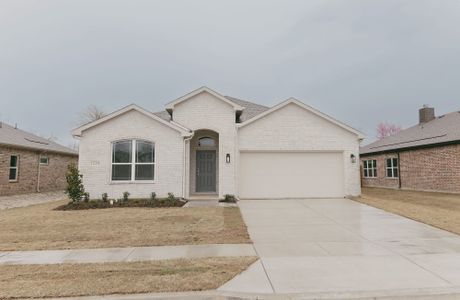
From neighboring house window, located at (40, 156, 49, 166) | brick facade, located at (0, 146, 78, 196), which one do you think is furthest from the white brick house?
neighboring house window, located at (40, 156, 49, 166)

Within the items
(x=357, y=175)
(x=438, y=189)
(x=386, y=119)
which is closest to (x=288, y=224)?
(x=357, y=175)

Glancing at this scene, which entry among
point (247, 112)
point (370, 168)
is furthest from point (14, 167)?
point (370, 168)

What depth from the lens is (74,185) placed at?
13516 mm

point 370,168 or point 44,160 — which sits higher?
point 44,160

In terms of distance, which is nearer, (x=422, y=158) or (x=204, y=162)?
(x=204, y=162)

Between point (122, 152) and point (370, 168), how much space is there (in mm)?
20948

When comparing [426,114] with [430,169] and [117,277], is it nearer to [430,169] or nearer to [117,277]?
[430,169]

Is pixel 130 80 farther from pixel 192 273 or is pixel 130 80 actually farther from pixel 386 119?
pixel 386 119

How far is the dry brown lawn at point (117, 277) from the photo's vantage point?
13.5 feet

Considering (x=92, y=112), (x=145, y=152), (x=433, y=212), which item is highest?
(x=92, y=112)

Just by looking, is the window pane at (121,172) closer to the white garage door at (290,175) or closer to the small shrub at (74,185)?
the small shrub at (74,185)

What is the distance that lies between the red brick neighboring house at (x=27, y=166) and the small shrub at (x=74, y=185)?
7.08 m

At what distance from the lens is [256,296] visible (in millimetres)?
3961

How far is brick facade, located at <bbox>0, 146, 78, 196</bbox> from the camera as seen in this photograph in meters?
17.8
